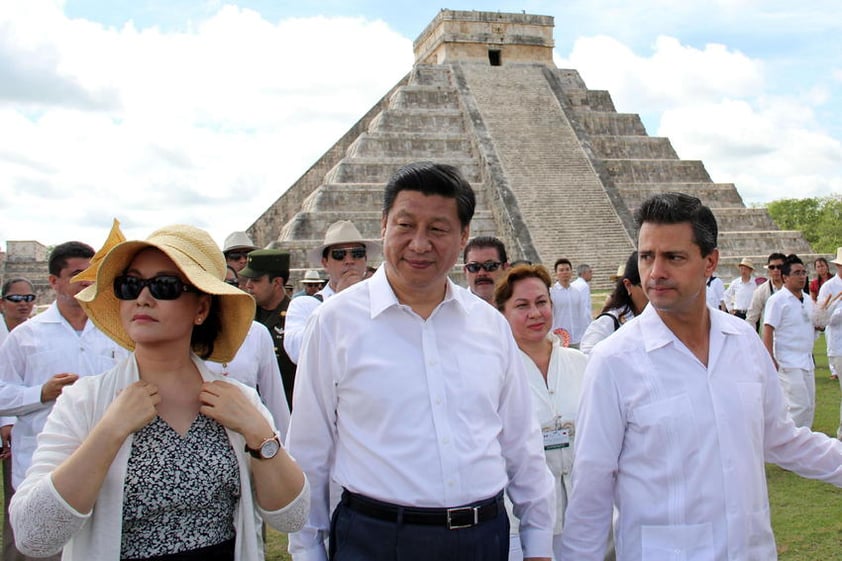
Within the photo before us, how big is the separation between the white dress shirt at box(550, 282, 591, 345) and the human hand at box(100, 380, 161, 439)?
8168mm

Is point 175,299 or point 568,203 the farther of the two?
point 568,203

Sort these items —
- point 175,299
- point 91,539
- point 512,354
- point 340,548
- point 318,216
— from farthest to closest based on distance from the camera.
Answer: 1. point 318,216
2. point 512,354
3. point 340,548
4. point 175,299
5. point 91,539

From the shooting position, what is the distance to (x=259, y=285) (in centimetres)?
630

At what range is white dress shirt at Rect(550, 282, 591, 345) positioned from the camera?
1012cm

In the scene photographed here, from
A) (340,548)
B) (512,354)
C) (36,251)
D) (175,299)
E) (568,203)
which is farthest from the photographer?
(568,203)

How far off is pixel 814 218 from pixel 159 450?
7485cm

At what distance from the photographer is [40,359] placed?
14.5 ft

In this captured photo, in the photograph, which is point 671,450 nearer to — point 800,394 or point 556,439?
point 556,439

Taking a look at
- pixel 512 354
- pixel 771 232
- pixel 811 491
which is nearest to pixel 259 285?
pixel 512 354

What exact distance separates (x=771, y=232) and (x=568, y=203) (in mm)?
7220

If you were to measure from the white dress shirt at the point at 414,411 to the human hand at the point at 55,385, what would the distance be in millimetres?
1973

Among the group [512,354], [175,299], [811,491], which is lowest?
[811,491]

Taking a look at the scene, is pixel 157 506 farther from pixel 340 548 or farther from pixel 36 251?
pixel 36 251

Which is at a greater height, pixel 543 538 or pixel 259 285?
pixel 259 285
